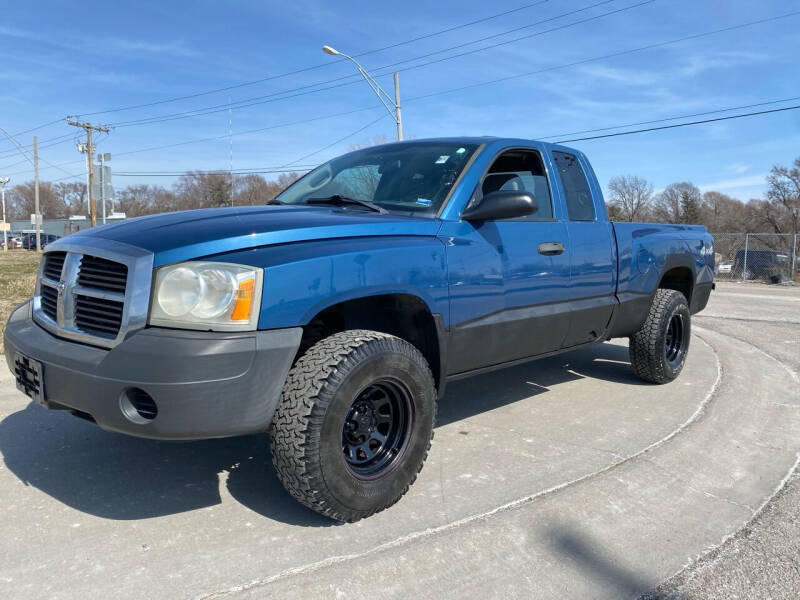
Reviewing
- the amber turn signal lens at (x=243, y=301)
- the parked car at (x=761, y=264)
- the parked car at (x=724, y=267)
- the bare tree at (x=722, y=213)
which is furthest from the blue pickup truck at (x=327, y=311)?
the bare tree at (x=722, y=213)

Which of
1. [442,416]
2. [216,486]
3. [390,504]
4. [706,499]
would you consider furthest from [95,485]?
[706,499]

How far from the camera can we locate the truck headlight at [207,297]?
8.02 ft

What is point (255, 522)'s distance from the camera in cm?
282

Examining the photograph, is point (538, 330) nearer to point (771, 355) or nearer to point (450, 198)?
point (450, 198)

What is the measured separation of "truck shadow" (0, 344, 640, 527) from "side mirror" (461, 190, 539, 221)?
1.61m

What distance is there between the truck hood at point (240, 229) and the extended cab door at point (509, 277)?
301mm

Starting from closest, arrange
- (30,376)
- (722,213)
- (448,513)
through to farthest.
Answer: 1. (30,376)
2. (448,513)
3. (722,213)

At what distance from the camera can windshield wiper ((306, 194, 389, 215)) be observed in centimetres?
349

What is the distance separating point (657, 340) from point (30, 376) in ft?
14.8

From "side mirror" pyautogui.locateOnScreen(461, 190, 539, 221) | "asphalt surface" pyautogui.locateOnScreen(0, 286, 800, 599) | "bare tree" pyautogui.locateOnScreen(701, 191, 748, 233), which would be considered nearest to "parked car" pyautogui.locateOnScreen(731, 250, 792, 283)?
"asphalt surface" pyautogui.locateOnScreen(0, 286, 800, 599)

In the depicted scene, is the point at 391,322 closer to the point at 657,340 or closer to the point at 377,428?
the point at 377,428

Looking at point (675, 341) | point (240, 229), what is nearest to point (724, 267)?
point (675, 341)

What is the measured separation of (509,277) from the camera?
3.60 metres

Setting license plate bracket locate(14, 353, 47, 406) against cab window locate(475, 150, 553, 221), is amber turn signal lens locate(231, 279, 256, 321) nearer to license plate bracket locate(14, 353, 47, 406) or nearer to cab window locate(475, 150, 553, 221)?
license plate bracket locate(14, 353, 47, 406)
